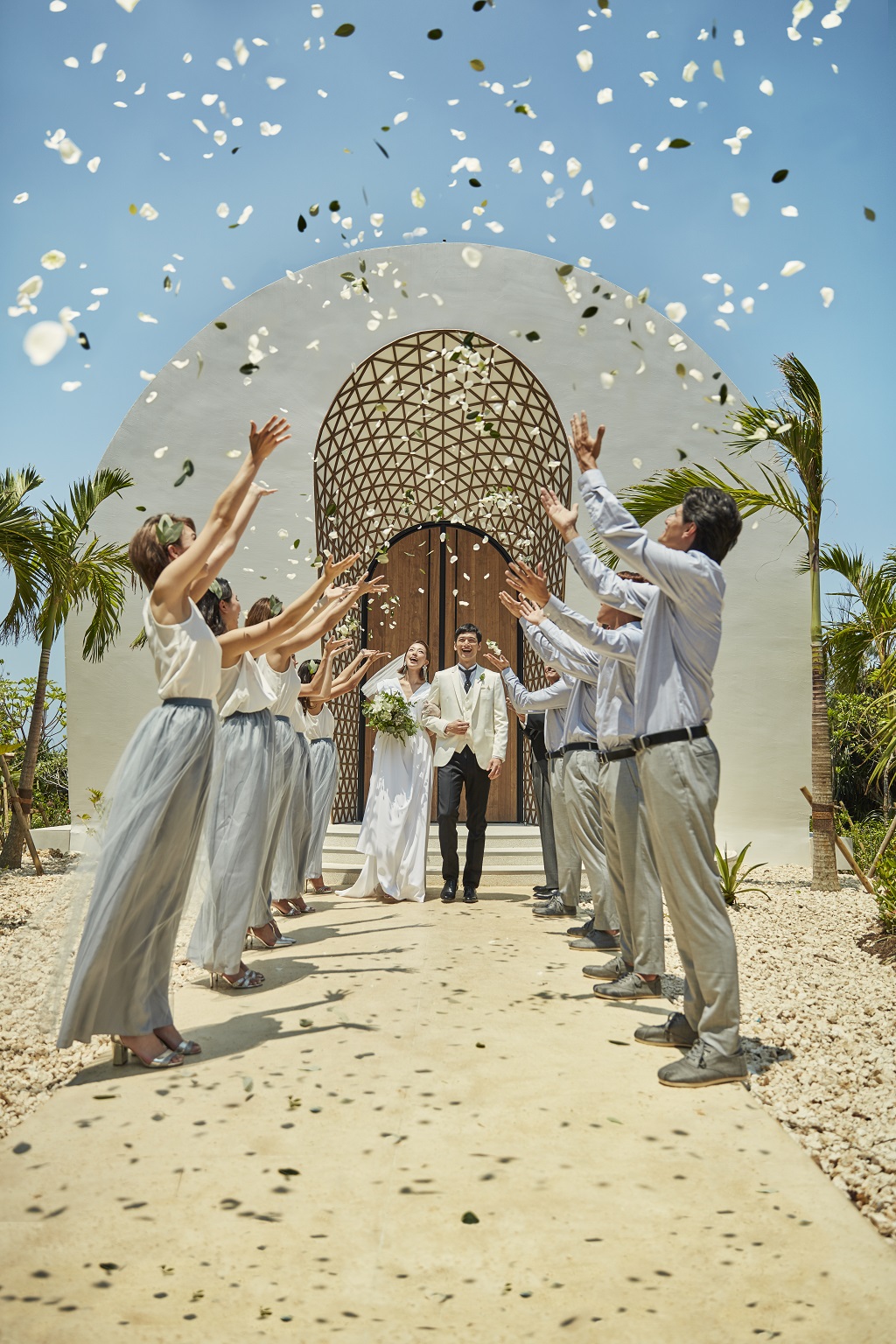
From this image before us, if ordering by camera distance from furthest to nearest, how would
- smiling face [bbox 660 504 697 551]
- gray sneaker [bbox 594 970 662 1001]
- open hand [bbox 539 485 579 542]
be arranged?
gray sneaker [bbox 594 970 662 1001]
open hand [bbox 539 485 579 542]
smiling face [bbox 660 504 697 551]

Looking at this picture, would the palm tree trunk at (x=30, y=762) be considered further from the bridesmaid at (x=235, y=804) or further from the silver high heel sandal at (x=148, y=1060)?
the silver high heel sandal at (x=148, y=1060)

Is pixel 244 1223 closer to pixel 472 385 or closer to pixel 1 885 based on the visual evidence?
pixel 1 885

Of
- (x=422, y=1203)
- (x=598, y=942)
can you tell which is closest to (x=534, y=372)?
(x=598, y=942)

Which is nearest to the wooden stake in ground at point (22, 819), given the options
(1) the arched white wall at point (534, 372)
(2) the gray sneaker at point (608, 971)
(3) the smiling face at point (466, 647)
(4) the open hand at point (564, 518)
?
(1) the arched white wall at point (534, 372)

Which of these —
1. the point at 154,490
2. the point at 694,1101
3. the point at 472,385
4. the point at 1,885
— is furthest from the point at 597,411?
the point at 694,1101

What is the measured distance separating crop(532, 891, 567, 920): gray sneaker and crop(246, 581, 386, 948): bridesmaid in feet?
5.78

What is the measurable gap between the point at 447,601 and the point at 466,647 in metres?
3.68

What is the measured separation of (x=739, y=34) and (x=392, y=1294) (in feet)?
14.3

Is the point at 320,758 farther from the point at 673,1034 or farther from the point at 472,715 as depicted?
the point at 673,1034

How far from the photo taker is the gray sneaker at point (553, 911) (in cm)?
729

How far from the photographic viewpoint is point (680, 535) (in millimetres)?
3652

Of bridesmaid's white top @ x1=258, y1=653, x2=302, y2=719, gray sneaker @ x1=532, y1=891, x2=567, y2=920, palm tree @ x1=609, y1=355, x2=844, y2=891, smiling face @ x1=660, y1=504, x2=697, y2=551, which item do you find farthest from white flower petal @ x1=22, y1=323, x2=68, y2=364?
palm tree @ x1=609, y1=355, x2=844, y2=891

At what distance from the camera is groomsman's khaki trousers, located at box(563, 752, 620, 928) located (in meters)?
5.82

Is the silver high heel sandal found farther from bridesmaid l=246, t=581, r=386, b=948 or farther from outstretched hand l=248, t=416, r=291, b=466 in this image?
outstretched hand l=248, t=416, r=291, b=466
